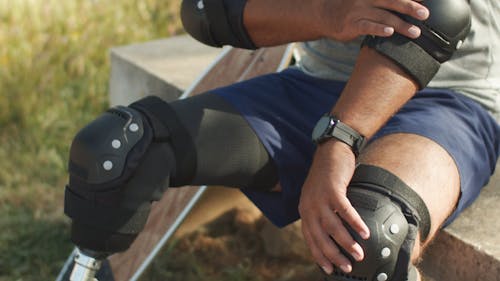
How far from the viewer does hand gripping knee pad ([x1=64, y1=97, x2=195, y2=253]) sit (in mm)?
2258

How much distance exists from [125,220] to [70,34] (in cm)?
295

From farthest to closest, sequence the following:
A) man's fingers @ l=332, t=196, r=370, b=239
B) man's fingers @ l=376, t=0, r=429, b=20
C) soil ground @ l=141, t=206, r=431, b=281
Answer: soil ground @ l=141, t=206, r=431, b=281
man's fingers @ l=376, t=0, r=429, b=20
man's fingers @ l=332, t=196, r=370, b=239

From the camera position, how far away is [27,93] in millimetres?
4707

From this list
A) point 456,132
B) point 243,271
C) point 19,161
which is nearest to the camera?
point 456,132

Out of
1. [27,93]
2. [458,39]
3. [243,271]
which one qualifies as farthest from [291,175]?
[27,93]

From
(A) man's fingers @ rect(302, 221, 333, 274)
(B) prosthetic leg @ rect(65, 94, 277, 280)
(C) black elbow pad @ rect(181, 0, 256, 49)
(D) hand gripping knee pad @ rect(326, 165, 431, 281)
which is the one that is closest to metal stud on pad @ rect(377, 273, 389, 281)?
(D) hand gripping knee pad @ rect(326, 165, 431, 281)

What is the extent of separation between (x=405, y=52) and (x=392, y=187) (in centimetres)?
35

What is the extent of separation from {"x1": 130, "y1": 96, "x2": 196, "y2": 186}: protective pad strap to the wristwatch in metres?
0.37

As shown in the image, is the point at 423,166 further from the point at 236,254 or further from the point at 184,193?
the point at 236,254

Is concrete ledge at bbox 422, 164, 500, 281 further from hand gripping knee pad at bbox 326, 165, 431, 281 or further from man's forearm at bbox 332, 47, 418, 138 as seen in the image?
man's forearm at bbox 332, 47, 418, 138

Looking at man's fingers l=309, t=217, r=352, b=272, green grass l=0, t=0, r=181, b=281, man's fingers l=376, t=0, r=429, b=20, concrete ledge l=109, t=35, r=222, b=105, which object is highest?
man's fingers l=376, t=0, r=429, b=20

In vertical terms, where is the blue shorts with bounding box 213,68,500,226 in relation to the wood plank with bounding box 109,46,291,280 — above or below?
above

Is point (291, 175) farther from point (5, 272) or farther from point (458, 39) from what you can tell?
point (5, 272)

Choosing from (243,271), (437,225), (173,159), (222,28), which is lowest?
(243,271)
